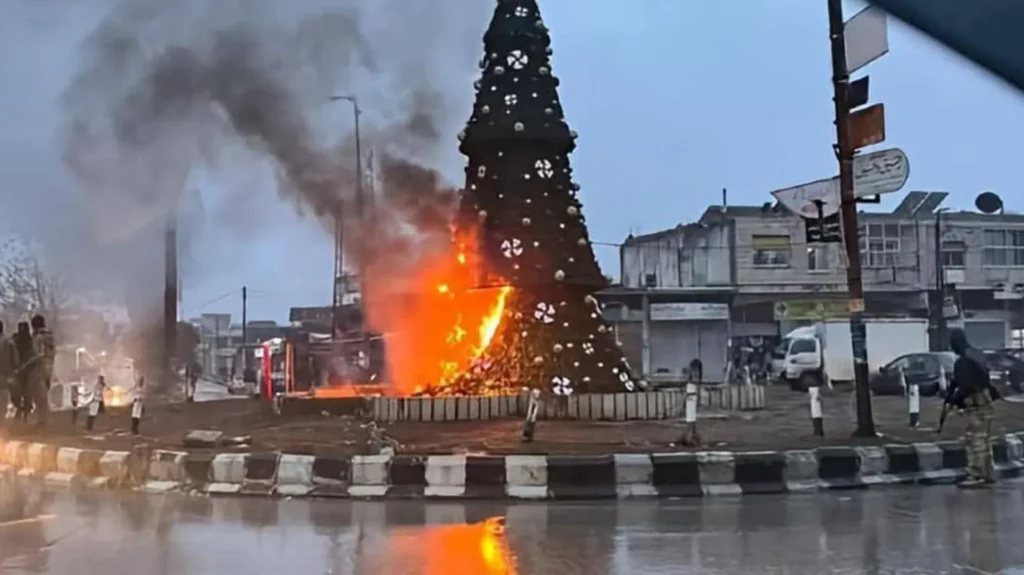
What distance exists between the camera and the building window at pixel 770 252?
49.1 m

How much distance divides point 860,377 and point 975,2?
39.8 ft

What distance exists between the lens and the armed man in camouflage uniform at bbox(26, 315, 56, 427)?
56.5ft

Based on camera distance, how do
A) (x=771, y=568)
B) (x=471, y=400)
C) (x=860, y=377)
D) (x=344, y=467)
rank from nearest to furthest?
(x=771, y=568) < (x=344, y=467) < (x=860, y=377) < (x=471, y=400)

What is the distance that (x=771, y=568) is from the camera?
23.9 ft

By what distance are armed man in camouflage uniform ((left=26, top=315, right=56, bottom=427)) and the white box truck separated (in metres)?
24.4

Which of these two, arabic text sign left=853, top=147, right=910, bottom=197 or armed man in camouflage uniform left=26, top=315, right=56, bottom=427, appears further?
armed man in camouflage uniform left=26, top=315, right=56, bottom=427

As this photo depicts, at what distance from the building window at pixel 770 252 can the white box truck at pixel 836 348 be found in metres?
9.53

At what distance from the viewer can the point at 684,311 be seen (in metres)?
48.2

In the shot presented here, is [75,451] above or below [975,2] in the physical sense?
below

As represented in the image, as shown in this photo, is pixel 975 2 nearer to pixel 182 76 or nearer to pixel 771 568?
pixel 771 568

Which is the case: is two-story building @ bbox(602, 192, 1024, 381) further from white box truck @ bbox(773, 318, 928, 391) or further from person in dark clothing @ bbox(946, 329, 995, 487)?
person in dark clothing @ bbox(946, 329, 995, 487)

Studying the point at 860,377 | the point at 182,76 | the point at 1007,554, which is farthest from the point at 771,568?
the point at 182,76

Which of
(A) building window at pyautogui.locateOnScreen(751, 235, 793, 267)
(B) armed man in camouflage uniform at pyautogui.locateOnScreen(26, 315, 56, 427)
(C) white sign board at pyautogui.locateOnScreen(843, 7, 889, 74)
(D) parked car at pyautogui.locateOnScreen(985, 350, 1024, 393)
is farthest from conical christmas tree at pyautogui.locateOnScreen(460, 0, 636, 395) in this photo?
(A) building window at pyautogui.locateOnScreen(751, 235, 793, 267)

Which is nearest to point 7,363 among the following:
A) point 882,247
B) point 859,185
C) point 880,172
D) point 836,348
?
point 859,185
